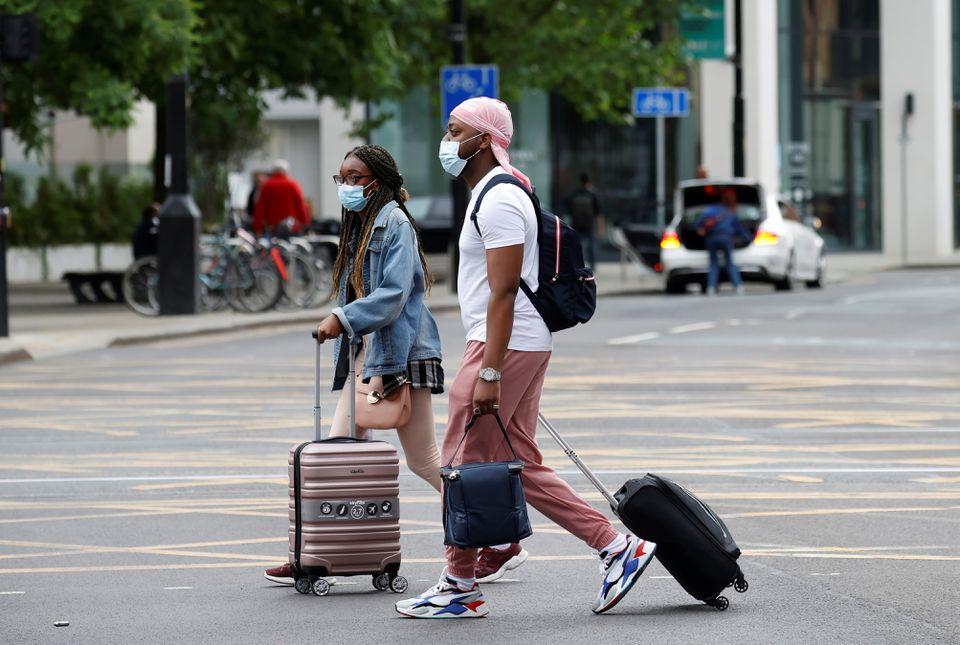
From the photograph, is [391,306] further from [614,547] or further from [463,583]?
[614,547]

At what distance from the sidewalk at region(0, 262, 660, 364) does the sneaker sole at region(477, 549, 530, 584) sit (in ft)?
36.0

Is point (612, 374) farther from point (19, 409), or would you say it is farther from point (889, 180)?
point (889, 180)

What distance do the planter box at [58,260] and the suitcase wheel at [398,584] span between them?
27.6 metres

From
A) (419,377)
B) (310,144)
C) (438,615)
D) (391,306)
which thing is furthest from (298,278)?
(310,144)

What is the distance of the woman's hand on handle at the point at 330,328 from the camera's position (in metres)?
7.06

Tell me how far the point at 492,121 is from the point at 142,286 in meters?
17.7

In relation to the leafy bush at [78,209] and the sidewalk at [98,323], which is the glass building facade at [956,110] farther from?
the leafy bush at [78,209]

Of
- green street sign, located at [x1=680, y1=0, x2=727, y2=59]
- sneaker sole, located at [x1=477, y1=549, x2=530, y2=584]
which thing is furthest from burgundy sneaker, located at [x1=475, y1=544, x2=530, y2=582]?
green street sign, located at [x1=680, y1=0, x2=727, y2=59]

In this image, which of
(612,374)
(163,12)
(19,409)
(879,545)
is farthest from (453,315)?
(879,545)

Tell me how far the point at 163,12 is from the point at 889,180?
28388mm

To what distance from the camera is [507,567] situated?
7.66m

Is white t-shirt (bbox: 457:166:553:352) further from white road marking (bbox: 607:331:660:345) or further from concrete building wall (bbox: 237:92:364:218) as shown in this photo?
concrete building wall (bbox: 237:92:364:218)

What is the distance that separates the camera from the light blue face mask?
7.44m

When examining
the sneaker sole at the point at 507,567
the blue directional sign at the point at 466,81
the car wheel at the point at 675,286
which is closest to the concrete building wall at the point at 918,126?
the car wheel at the point at 675,286
